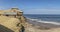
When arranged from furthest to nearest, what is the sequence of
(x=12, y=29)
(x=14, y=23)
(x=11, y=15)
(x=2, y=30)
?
1. (x=11, y=15)
2. (x=14, y=23)
3. (x=12, y=29)
4. (x=2, y=30)

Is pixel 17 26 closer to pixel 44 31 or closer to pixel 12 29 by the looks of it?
pixel 12 29

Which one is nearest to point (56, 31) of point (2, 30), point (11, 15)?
point (11, 15)

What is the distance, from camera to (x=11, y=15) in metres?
16.5

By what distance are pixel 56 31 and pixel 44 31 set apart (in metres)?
2.16

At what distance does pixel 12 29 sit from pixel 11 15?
5.11m

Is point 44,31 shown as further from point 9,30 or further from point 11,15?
point 9,30

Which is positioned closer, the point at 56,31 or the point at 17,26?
the point at 17,26

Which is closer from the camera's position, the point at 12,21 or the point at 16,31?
the point at 16,31

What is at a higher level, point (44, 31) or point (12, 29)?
point (12, 29)

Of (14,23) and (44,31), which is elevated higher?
(14,23)

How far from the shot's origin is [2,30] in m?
10.4

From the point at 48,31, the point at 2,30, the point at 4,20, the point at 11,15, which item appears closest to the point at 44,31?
the point at 48,31

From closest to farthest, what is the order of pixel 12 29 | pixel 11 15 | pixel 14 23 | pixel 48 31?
pixel 12 29 → pixel 14 23 → pixel 11 15 → pixel 48 31

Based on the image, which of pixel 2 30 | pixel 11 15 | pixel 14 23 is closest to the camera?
pixel 2 30
